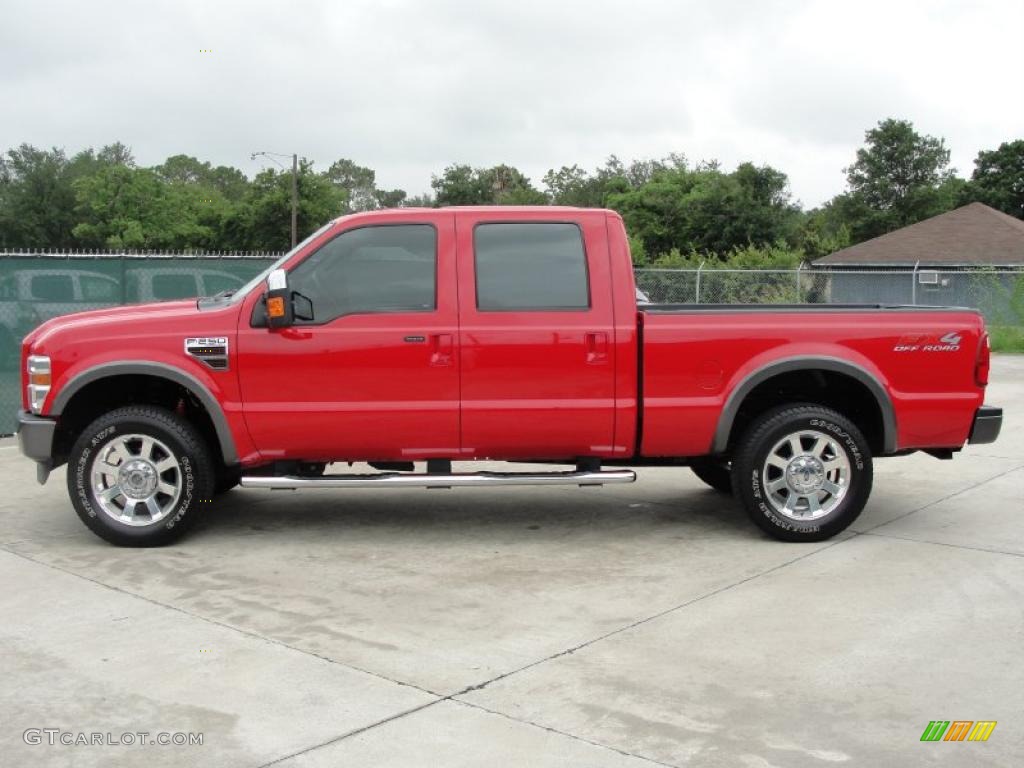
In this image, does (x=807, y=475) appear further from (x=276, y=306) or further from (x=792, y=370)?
(x=276, y=306)

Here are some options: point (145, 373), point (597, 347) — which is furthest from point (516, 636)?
point (145, 373)

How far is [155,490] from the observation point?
22.8 feet

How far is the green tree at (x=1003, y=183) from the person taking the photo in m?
73.4

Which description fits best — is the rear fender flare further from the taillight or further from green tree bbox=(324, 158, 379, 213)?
green tree bbox=(324, 158, 379, 213)

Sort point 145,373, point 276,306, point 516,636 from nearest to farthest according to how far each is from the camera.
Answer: point 516,636
point 276,306
point 145,373

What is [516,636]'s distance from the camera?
17.6 ft

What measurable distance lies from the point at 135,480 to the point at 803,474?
13.2 ft

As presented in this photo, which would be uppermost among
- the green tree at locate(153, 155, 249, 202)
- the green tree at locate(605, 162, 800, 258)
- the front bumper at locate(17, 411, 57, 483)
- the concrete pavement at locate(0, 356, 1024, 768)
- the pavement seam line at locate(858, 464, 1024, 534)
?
the green tree at locate(153, 155, 249, 202)

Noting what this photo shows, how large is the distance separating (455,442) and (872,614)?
8.46 ft

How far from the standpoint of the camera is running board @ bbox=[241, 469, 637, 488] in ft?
22.7

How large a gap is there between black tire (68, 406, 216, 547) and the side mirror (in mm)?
889

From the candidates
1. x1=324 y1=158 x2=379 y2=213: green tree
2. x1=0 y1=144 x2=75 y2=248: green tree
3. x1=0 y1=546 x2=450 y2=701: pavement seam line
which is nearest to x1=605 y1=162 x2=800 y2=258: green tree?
x1=0 y1=546 x2=450 y2=701: pavement seam line

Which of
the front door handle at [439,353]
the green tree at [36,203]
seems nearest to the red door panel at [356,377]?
the front door handle at [439,353]

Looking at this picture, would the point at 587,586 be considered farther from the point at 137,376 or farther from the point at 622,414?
the point at 137,376
